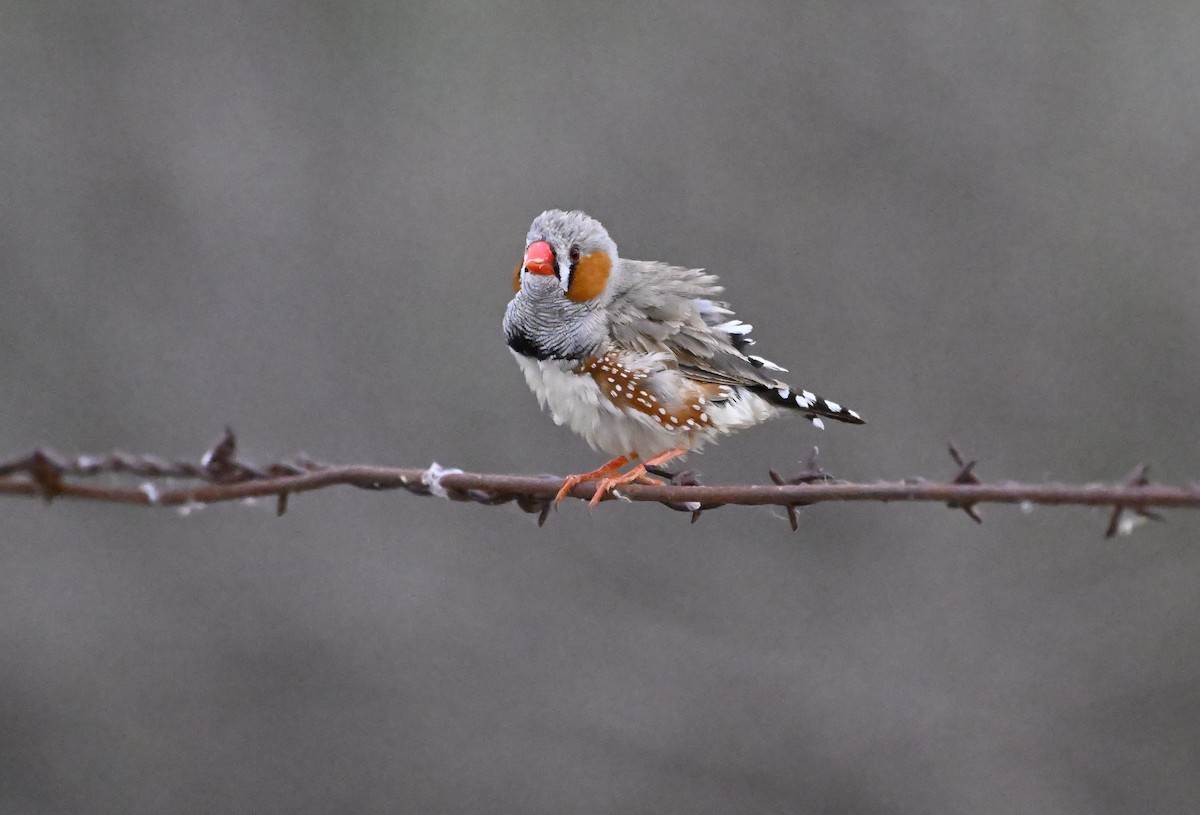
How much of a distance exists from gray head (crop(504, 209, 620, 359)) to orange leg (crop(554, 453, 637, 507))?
37 cm

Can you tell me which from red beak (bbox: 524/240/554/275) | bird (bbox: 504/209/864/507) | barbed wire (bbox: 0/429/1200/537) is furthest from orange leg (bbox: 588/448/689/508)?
red beak (bbox: 524/240/554/275)

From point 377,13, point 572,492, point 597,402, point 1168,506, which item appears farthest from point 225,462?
point 377,13

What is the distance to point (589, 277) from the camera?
12.6 feet

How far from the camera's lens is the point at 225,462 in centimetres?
260

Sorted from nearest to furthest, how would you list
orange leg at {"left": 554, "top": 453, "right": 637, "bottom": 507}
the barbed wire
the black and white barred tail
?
the barbed wire, orange leg at {"left": 554, "top": 453, "right": 637, "bottom": 507}, the black and white barred tail

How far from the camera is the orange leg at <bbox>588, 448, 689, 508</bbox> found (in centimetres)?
335

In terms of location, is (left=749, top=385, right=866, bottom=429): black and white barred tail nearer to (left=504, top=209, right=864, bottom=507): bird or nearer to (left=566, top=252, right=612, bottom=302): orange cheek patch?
(left=504, top=209, right=864, bottom=507): bird

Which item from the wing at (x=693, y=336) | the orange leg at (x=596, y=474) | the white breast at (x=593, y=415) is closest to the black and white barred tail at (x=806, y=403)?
the wing at (x=693, y=336)

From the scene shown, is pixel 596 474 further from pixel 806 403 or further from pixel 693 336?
pixel 806 403

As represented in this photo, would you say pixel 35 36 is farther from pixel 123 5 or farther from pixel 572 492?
pixel 572 492

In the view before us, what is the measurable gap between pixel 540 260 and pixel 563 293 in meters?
0.13

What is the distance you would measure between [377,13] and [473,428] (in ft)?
10.6

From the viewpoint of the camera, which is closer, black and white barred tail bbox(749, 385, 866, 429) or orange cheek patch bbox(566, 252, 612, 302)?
black and white barred tail bbox(749, 385, 866, 429)

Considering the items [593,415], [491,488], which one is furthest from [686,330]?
[491,488]
